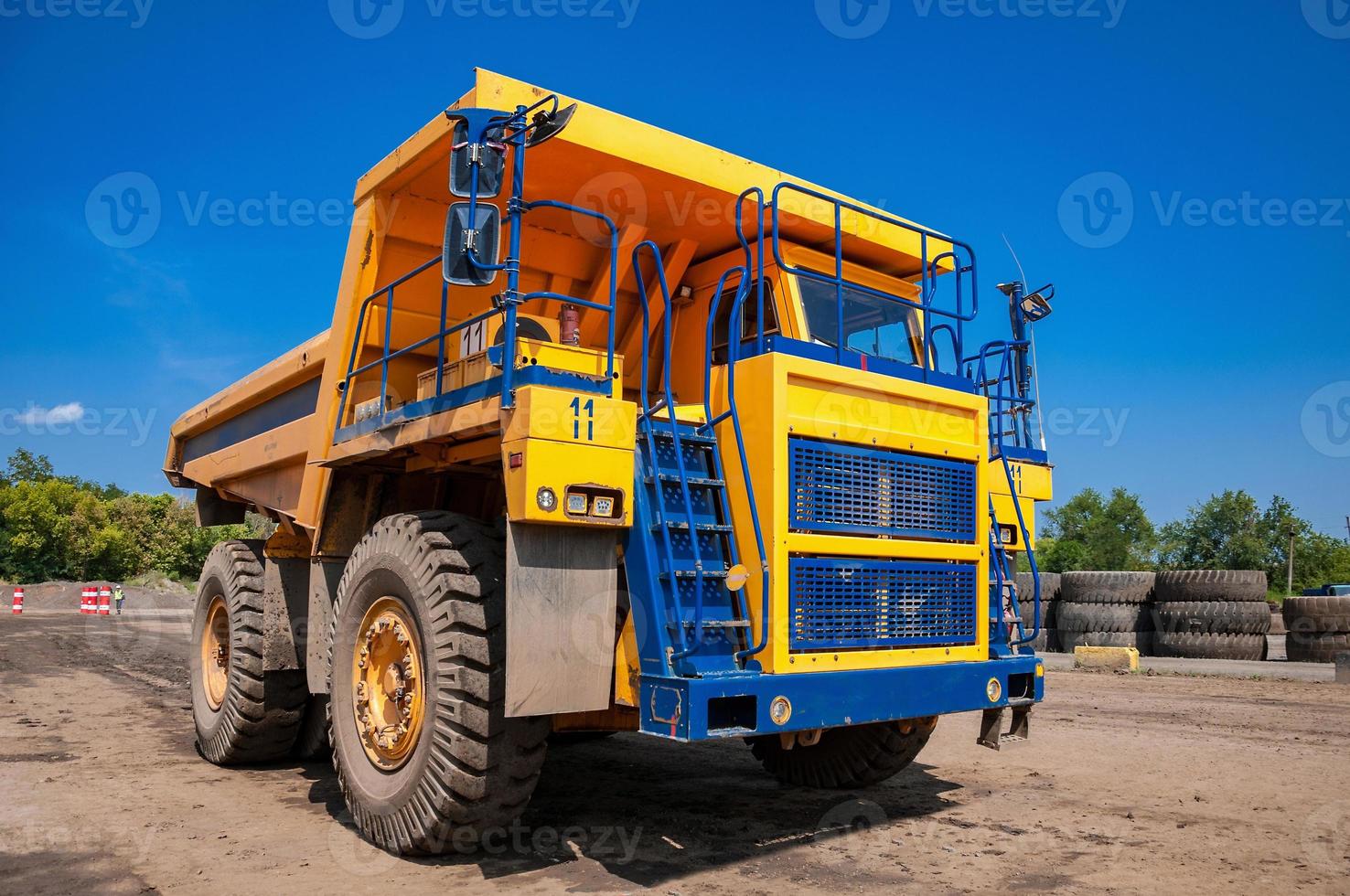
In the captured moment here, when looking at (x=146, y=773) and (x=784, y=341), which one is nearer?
(x=784, y=341)

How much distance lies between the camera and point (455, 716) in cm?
440

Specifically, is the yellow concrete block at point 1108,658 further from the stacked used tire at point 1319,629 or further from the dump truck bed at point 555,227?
the dump truck bed at point 555,227

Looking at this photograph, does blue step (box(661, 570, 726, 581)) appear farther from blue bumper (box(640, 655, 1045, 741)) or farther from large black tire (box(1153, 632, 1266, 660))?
large black tire (box(1153, 632, 1266, 660))

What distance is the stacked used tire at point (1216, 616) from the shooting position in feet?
51.6

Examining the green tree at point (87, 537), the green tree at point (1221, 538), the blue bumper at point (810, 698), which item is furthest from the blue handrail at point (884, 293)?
the green tree at point (1221, 538)

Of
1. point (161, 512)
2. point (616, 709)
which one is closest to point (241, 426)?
point (616, 709)

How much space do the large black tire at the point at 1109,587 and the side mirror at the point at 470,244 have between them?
14967mm

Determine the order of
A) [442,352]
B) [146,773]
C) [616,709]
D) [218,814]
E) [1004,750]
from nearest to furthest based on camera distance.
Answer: [616,709]
[442,352]
[218,814]
[146,773]
[1004,750]

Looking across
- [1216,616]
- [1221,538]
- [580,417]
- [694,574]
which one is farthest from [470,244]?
[1221,538]

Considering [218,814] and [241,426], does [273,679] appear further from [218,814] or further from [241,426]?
[241,426]

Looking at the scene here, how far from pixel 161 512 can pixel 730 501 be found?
64.6 m

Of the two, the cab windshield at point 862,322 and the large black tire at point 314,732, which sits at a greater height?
the cab windshield at point 862,322

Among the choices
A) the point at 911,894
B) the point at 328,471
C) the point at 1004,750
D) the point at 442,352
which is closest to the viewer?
the point at 911,894

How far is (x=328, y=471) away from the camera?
6.37 metres
